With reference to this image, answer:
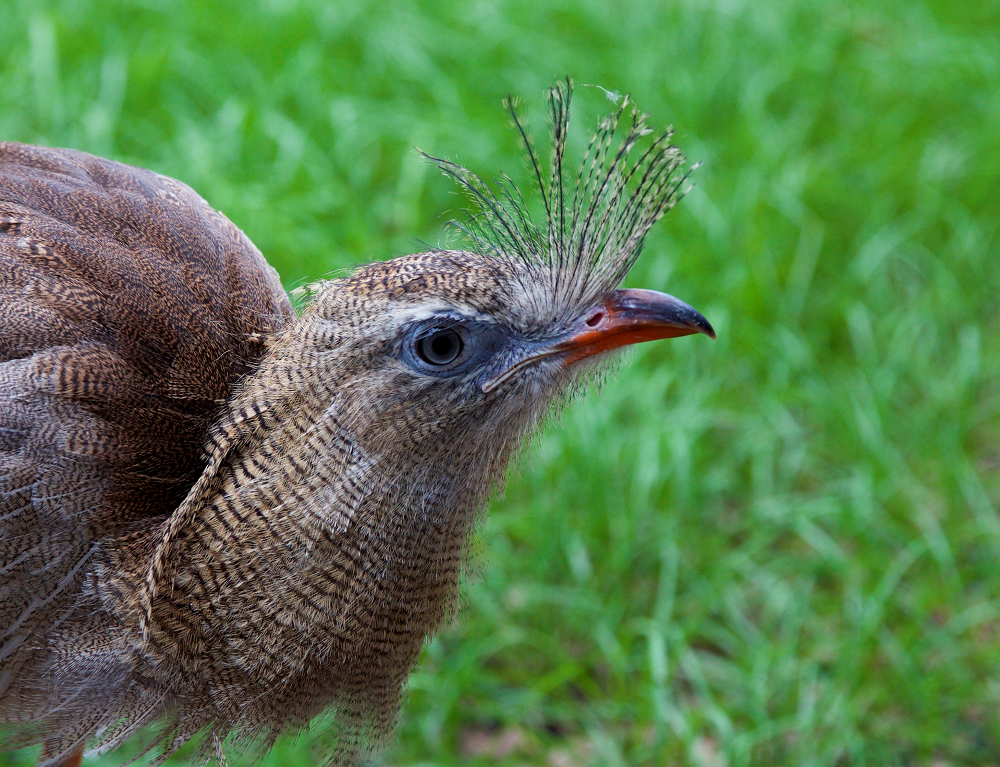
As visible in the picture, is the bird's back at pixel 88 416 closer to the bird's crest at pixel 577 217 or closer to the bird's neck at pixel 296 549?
the bird's neck at pixel 296 549

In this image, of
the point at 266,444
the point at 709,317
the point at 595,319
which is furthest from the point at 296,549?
the point at 709,317

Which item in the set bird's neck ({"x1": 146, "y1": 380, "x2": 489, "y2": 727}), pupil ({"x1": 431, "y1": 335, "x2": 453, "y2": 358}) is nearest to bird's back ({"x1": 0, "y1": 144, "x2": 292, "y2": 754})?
bird's neck ({"x1": 146, "y1": 380, "x2": 489, "y2": 727})

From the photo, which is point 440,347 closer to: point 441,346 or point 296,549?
point 441,346

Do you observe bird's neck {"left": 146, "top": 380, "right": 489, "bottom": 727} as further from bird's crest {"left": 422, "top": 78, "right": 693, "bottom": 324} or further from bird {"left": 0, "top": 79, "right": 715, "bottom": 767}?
bird's crest {"left": 422, "top": 78, "right": 693, "bottom": 324}

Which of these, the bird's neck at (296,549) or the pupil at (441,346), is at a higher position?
the pupil at (441,346)

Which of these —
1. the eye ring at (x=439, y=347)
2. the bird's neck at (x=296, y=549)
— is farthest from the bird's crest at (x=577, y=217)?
the bird's neck at (x=296, y=549)

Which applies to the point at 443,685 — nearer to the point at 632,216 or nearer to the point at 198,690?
the point at 198,690

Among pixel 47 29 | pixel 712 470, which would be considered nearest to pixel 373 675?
pixel 712 470
